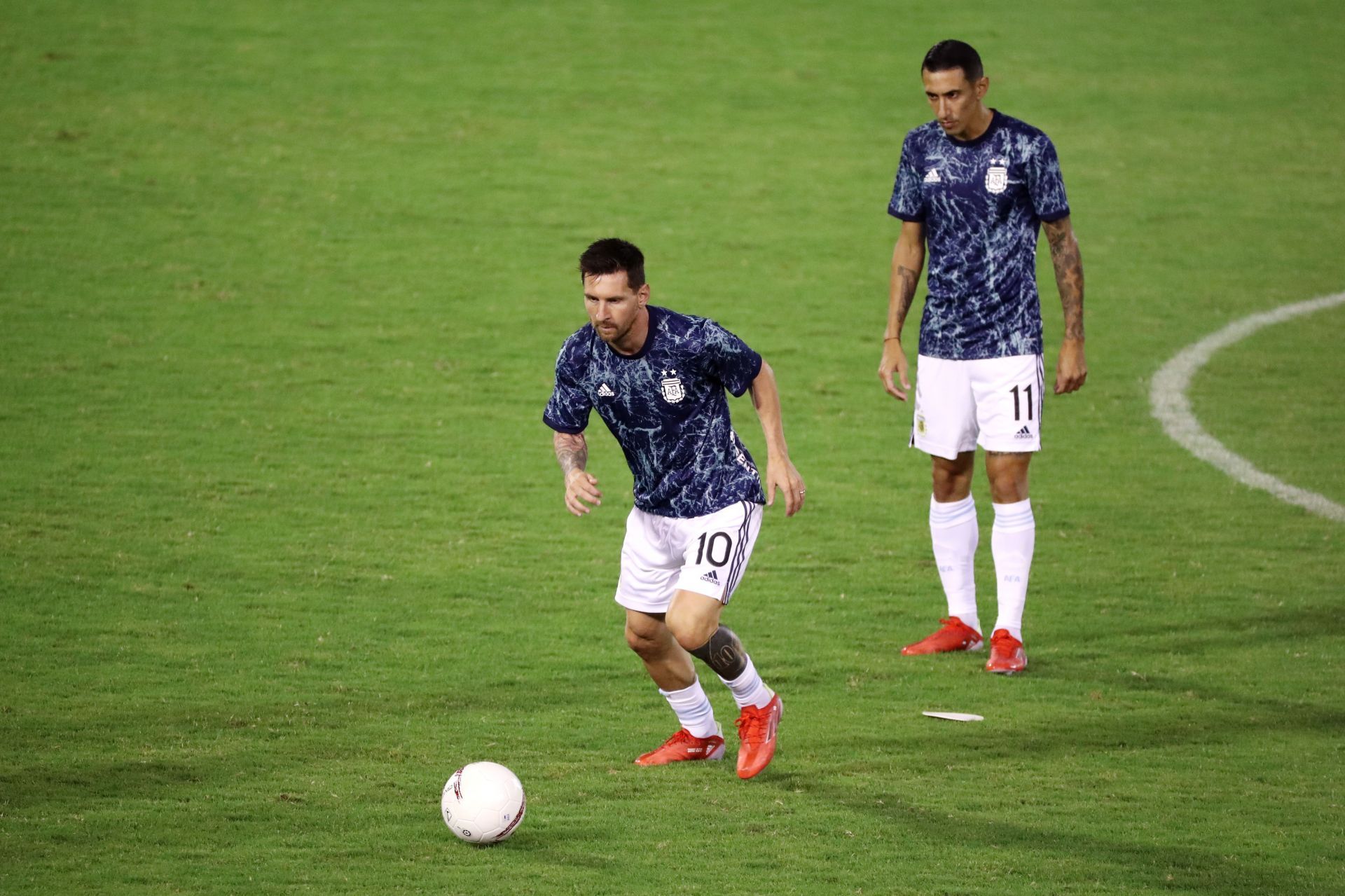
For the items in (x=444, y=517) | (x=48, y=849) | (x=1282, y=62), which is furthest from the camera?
(x=1282, y=62)

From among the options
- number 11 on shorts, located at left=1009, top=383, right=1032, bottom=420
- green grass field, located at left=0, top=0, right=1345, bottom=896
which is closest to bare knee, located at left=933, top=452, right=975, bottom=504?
number 11 on shorts, located at left=1009, top=383, right=1032, bottom=420

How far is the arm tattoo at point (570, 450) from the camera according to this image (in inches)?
212

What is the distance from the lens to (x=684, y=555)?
5.48 metres

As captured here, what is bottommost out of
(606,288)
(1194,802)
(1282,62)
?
(1194,802)

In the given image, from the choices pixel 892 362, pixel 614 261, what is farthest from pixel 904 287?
pixel 614 261

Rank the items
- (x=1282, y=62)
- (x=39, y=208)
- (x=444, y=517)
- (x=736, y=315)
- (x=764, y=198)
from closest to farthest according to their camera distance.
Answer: (x=444, y=517) → (x=736, y=315) → (x=39, y=208) → (x=764, y=198) → (x=1282, y=62)

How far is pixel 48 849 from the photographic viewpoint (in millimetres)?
4832

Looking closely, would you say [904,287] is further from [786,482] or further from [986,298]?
[786,482]

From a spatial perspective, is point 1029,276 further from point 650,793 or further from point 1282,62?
point 1282,62

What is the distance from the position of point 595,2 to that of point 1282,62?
7.63 metres

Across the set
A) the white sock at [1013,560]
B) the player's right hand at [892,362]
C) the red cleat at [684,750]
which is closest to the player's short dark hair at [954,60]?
the player's right hand at [892,362]

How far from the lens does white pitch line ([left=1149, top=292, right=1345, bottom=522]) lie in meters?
9.27

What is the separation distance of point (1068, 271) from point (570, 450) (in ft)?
8.07

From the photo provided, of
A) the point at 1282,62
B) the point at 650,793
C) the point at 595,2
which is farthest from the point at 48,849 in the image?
the point at 1282,62
